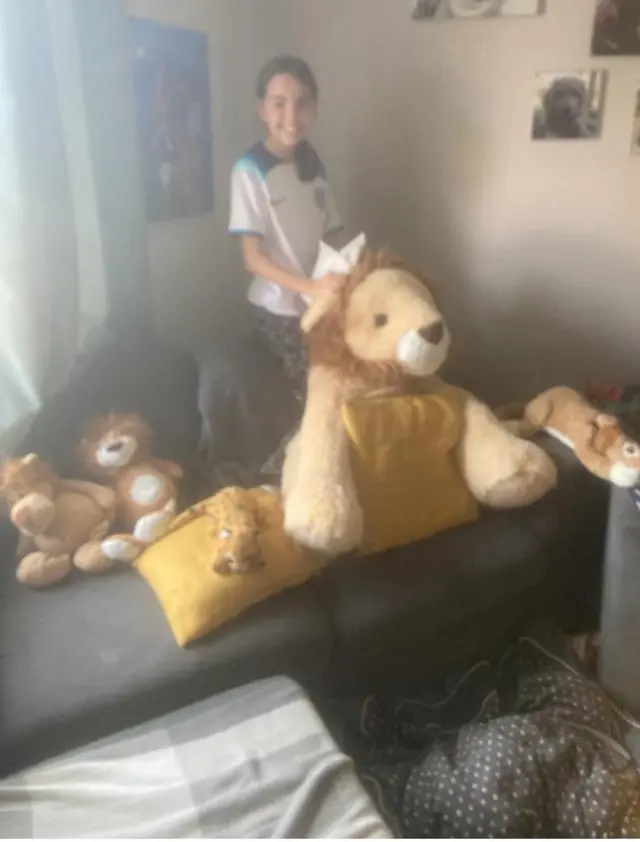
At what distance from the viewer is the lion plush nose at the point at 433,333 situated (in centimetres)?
163

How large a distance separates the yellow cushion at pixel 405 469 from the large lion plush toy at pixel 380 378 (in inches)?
1.2

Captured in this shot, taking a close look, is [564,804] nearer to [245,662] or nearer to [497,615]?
[497,615]

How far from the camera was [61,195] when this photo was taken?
1671mm

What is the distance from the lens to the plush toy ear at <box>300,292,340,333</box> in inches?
66.6

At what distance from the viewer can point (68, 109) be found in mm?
1743

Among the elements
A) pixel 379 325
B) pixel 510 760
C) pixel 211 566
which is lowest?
pixel 510 760

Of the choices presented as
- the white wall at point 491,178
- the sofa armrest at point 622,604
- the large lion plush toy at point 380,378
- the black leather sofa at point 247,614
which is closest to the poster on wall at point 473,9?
the white wall at point 491,178

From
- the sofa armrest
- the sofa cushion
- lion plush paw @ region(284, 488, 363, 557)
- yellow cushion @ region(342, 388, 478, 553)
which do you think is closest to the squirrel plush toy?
the sofa armrest

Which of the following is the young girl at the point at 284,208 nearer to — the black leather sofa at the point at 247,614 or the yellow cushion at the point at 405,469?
the black leather sofa at the point at 247,614

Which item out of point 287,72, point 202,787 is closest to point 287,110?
point 287,72

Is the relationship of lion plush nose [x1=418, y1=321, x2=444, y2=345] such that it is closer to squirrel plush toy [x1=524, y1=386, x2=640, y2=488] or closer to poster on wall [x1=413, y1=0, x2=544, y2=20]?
squirrel plush toy [x1=524, y1=386, x2=640, y2=488]

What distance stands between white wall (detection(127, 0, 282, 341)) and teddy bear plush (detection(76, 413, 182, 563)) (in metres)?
0.53

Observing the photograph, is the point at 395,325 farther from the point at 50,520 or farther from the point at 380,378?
the point at 50,520

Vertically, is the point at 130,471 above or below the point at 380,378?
below
